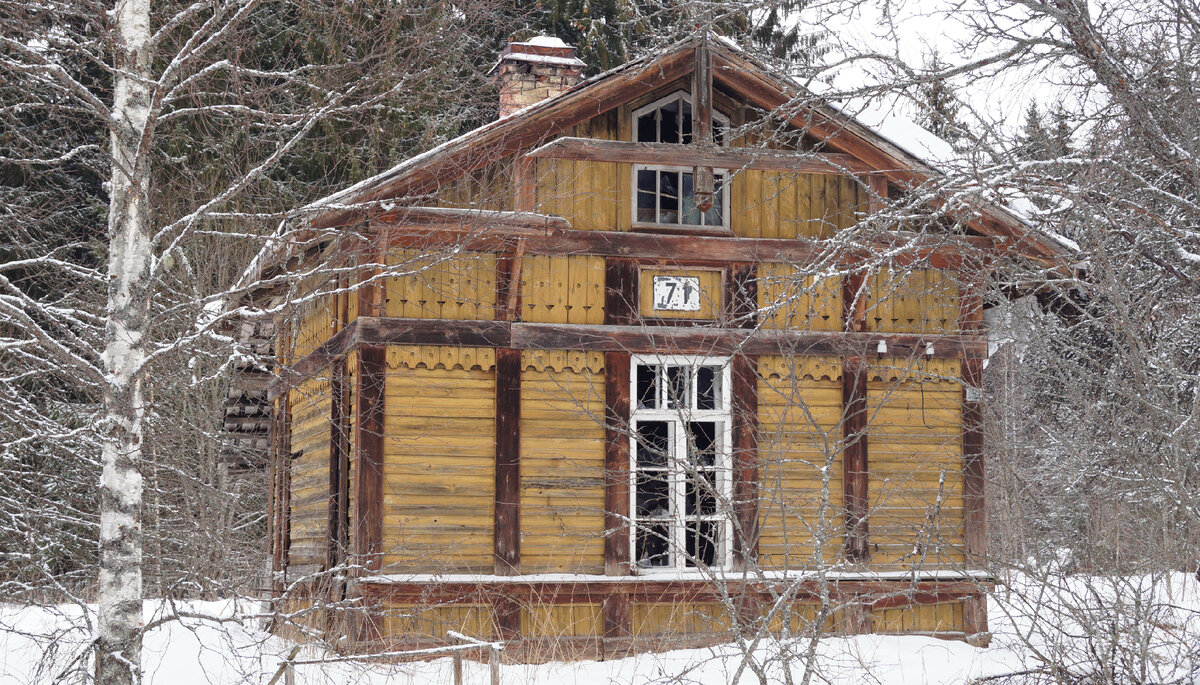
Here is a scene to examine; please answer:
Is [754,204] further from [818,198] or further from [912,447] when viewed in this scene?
[912,447]

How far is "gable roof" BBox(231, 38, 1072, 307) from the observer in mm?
10953

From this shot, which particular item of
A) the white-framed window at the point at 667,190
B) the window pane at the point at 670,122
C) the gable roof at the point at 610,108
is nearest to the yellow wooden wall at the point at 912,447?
the gable roof at the point at 610,108

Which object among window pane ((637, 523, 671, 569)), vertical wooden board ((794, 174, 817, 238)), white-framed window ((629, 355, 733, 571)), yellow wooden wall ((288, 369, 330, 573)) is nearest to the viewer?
white-framed window ((629, 355, 733, 571))

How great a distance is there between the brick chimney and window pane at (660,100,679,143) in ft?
4.49

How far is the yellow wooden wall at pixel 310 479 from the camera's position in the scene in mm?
12930

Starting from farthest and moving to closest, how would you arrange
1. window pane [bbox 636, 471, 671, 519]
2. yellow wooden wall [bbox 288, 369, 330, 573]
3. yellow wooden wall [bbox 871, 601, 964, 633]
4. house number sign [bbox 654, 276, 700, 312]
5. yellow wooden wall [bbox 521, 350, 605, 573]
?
window pane [bbox 636, 471, 671, 519]
yellow wooden wall [bbox 288, 369, 330, 573]
yellow wooden wall [bbox 871, 601, 964, 633]
house number sign [bbox 654, 276, 700, 312]
yellow wooden wall [bbox 521, 350, 605, 573]

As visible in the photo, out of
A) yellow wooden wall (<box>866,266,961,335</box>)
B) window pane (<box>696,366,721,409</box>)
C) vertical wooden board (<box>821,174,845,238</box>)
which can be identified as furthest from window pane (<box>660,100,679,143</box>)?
yellow wooden wall (<box>866,266,961,335</box>)

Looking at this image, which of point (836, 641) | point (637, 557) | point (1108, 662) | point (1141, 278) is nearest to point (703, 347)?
point (637, 557)

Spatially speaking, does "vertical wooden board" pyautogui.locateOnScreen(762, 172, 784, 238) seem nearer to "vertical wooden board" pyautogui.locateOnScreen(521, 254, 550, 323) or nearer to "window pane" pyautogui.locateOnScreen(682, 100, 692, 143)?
"window pane" pyautogui.locateOnScreen(682, 100, 692, 143)

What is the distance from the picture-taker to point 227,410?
17625 mm

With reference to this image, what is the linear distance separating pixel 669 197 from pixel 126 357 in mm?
6496

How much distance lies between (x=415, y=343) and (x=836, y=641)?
16.1ft

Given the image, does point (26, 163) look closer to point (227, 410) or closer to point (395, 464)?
point (395, 464)

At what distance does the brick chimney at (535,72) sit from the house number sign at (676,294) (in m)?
2.81
